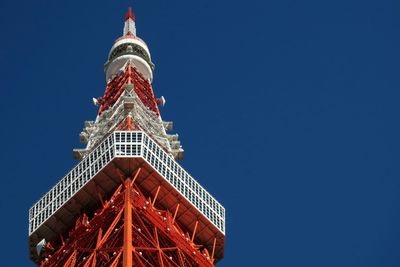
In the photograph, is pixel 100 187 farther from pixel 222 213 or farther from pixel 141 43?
pixel 141 43

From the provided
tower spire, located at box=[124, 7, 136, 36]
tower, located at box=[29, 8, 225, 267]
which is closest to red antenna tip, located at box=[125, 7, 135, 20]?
tower spire, located at box=[124, 7, 136, 36]

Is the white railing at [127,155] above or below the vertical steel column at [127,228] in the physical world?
above

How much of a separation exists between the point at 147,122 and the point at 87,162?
310 inches

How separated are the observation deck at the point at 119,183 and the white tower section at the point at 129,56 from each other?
69.5ft

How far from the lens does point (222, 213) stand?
60188mm

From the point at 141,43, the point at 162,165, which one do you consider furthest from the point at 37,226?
the point at 141,43

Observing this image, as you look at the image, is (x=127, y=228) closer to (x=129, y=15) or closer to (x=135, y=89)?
(x=135, y=89)

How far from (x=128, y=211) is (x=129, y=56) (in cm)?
2741

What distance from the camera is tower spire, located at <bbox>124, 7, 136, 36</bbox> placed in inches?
3342

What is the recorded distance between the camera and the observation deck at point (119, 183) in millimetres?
57125

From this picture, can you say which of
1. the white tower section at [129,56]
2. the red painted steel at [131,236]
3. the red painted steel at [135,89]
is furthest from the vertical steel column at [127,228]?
the white tower section at [129,56]

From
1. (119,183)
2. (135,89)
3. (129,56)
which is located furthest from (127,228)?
(129,56)

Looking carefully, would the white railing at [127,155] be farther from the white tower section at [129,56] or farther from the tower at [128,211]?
the white tower section at [129,56]

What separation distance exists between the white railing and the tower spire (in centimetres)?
2660
